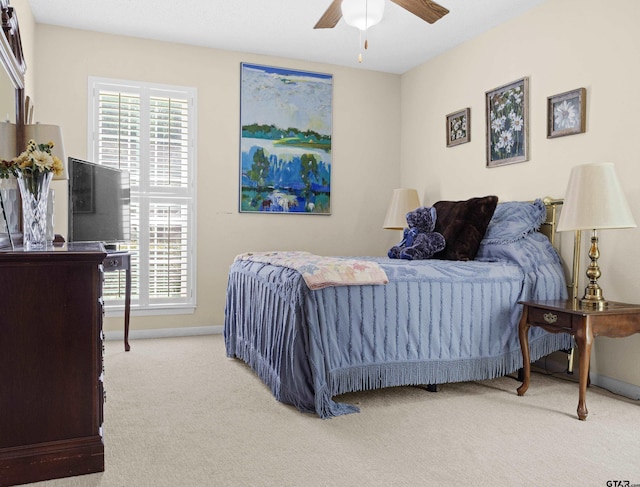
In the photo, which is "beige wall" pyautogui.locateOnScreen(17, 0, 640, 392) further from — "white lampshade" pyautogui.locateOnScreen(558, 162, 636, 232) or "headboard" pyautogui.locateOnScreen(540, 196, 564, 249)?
"white lampshade" pyautogui.locateOnScreen(558, 162, 636, 232)

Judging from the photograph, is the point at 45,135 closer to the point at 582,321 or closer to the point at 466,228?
the point at 466,228

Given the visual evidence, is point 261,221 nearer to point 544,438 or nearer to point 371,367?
point 371,367

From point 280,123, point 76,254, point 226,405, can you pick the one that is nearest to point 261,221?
point 280,123

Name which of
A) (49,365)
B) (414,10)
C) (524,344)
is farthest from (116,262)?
(524,344)

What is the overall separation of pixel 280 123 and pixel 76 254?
3325 millimetres

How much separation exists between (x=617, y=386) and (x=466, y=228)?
52.8 inches

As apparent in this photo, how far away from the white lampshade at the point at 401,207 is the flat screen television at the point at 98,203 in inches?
92.2

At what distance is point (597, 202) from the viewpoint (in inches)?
112

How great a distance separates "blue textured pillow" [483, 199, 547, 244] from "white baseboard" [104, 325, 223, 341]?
2.62 metres

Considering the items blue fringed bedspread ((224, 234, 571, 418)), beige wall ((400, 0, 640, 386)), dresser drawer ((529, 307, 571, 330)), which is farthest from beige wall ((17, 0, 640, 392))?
dresser drawer ((529, 307, 571, 330))

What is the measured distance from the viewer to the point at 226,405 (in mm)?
2871

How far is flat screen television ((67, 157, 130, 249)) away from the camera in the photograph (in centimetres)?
372

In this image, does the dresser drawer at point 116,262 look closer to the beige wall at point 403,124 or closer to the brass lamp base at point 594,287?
the beige wall at point 403,124

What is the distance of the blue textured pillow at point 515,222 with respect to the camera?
11.6ft
